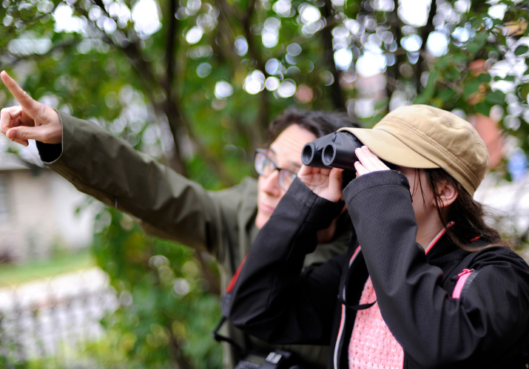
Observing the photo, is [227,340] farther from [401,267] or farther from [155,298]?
[155,298]

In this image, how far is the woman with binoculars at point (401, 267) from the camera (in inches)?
34.6

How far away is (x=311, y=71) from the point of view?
267 cm

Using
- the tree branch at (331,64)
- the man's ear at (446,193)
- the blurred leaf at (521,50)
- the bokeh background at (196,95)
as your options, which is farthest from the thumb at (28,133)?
the tree branch at (331,64)

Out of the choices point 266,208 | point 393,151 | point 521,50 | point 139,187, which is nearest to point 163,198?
point 139,187

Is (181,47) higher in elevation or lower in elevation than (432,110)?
lower

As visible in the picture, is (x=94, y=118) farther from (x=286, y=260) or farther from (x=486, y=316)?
(x=486, y=316)

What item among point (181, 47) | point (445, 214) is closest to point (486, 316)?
point (445, 214)

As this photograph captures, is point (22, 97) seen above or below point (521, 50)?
below

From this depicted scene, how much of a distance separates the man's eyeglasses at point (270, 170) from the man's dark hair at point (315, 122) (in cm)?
19

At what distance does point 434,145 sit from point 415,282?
0.40 meters

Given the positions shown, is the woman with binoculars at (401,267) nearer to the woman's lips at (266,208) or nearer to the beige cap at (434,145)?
the beige cap at (434,145)

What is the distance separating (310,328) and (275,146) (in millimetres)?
724

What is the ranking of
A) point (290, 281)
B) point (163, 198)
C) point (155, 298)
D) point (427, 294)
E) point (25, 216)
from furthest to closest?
point (25, 216) → point (155, 298) → point (163, 198) → point (290, 281) → point (427, 294)

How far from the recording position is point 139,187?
1.45 metres
